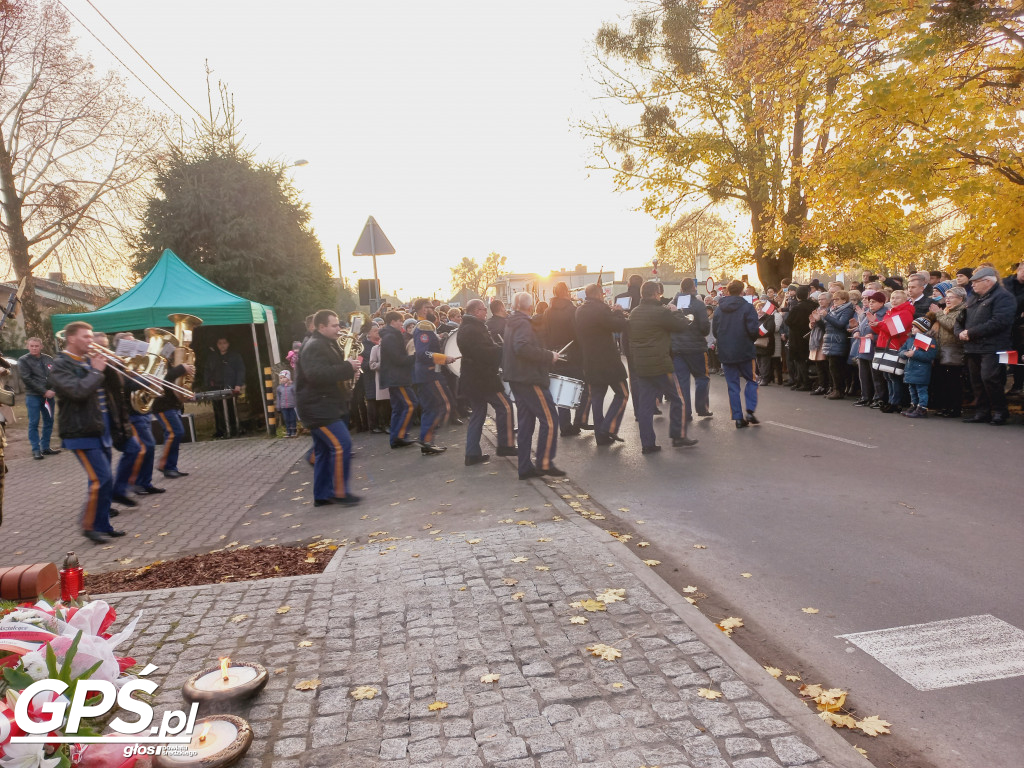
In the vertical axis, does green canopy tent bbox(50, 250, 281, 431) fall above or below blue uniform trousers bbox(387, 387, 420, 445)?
above

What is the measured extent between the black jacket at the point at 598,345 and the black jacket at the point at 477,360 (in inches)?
45.5

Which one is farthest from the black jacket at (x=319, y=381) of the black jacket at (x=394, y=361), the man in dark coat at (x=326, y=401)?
the black jacket at (x=394, y=361)

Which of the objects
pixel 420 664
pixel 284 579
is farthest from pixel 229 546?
pixel 420 664

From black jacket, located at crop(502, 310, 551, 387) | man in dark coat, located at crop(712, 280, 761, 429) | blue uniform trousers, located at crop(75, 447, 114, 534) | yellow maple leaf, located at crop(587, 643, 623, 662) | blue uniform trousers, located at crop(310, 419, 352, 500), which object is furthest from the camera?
man in dark coat, located at crop(712, 280, 761, 429)

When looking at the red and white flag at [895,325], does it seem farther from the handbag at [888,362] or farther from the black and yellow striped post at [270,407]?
the black and yellow striped post at [270,407]

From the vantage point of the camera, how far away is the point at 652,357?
9320 millimetres

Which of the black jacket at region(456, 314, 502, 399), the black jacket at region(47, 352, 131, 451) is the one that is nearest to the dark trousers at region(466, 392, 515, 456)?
the black jacket at region(456, 314, 502, 399)

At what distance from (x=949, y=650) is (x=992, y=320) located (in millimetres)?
7551

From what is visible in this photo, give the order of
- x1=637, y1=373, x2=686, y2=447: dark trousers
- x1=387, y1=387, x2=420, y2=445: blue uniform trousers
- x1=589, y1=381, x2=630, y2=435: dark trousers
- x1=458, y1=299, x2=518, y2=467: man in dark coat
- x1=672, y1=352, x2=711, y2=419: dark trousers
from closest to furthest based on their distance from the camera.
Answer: x1=637, y1=373, x2=686, y2=447: dark trousers → x1=458, y1=299, x2=518, y2=467: man in dark coat → x1=589, y1=381, x2=630, y2=435: dark trousers → x1=387, y1=387, x2=420, y2=445: blue uniform trousers → x1=672, y1=352, x2=711, y2=419: dark trousers

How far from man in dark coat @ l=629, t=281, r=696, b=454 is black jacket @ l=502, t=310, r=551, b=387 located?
5.42ft

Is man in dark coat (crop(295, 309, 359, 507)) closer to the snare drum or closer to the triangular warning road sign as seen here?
the snare drum

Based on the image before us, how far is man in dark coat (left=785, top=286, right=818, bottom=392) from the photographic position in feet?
47.0

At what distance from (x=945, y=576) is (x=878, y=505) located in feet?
5.44

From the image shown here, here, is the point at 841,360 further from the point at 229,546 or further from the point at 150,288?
the point at 150,288
